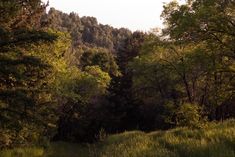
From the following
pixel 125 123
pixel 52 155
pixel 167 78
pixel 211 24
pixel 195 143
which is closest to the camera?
pixel 195 143

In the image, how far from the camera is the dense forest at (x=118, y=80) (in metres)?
18.9

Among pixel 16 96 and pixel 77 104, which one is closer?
pixel 16 96

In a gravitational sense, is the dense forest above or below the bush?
above

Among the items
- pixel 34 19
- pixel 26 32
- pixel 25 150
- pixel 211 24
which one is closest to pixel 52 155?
pixel 25 150

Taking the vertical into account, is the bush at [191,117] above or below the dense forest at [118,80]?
below

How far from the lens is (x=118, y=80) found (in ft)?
169

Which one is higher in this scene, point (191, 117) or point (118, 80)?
point (118, 80)

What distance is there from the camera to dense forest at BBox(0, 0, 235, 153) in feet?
62.1

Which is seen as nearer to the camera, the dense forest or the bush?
the dense forest

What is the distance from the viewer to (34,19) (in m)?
30.0

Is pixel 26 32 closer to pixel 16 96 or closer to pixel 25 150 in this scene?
pixel 16 96

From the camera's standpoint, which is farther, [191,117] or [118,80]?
[118,80]

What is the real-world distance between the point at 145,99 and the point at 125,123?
464cm

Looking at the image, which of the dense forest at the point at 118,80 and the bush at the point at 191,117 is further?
the bush at the point at 191,117
